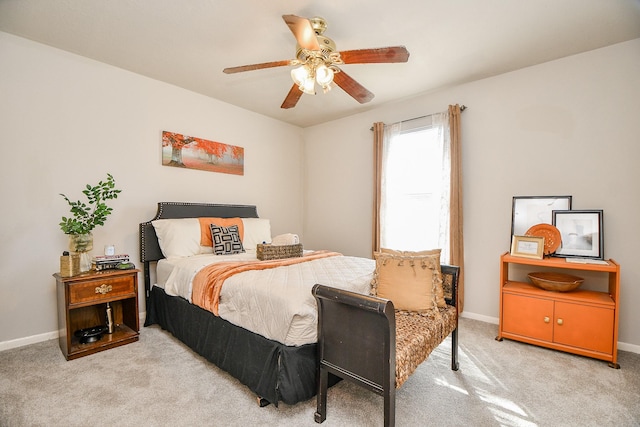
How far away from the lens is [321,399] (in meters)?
1.68

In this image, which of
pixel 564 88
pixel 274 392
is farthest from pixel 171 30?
pixel 564 88

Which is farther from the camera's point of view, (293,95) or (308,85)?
(293,95)

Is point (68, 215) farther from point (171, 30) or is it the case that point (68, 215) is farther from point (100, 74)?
point (171, 30)

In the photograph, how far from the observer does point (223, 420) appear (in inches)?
66.4

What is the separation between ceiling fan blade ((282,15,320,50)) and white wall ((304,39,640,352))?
7.55 feet

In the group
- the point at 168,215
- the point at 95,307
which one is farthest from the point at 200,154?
the point at 95,307

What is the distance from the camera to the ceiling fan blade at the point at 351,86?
234 centimetres

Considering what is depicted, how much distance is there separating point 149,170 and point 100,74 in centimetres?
105

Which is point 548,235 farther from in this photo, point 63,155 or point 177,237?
point 63,155

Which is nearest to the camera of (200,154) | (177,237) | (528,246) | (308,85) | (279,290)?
(279,290)

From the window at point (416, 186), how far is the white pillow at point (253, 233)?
5.28 ft

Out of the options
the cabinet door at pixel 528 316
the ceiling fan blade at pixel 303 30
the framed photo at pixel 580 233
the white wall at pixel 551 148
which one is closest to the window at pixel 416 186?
the white wall at pixel 551 148

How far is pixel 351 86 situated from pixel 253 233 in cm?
220

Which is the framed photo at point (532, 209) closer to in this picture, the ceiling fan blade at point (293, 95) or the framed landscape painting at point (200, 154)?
the ceiling fan blade at point (293, 95)
